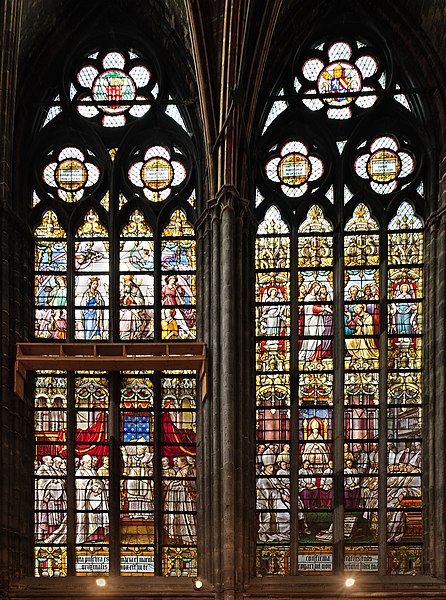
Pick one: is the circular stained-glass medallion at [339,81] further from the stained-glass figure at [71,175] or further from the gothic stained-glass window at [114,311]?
the stained-glass figure at [71,175]

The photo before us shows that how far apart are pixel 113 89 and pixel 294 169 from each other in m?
3.86

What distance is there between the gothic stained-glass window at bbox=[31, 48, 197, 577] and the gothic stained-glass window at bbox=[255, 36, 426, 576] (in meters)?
1.49

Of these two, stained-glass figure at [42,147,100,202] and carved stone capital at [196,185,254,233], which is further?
stained-glass figure at [42,147,100,202]

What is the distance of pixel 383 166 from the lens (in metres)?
21.6

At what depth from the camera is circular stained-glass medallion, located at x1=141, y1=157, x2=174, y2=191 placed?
21734 mm

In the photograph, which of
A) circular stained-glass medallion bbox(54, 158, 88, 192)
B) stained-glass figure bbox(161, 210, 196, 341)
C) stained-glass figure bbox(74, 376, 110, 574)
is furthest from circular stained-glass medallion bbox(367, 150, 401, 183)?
stained-glass figure bbox(74, 376, 110, 574)

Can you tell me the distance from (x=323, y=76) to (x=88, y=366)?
23.7 ft

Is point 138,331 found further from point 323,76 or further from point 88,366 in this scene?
point 323,76

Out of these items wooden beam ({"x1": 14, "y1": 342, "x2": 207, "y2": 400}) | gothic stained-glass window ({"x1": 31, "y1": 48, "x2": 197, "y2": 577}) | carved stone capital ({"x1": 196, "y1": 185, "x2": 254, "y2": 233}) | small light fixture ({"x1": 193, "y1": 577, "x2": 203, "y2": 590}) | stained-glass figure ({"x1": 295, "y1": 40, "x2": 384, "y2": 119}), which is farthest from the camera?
stained-glass figure ({"x1": 295, "y1": 40, "x2": 384, "y2": 119})

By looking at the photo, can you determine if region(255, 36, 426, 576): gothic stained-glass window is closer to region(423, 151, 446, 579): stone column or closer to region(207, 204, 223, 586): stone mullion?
region(423, 151, 446, 579): stone column

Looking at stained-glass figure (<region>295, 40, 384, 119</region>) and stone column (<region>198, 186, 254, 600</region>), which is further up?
stained-glass figure (<region>295, 40, 384, 119</region>)

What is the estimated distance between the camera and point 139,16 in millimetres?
22016

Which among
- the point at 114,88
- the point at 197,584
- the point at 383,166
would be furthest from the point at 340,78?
the point at 197,584

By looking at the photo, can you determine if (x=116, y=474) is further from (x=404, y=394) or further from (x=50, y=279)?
(x=404, y=394)
